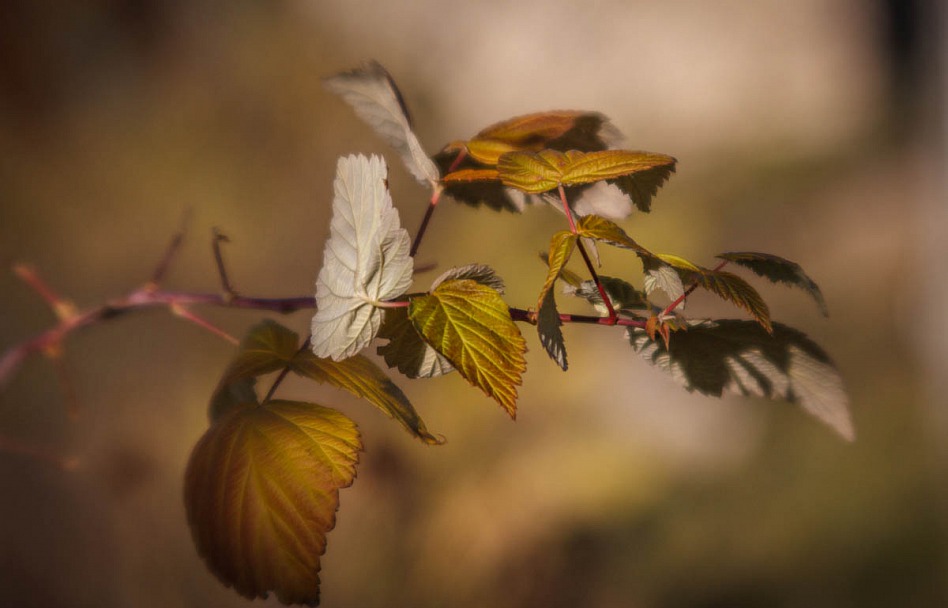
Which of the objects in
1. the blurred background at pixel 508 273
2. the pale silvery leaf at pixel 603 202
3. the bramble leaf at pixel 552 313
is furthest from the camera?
the blurred background at pixel 508 273

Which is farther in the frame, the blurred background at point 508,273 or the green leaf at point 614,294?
the blurred background at point 508,273

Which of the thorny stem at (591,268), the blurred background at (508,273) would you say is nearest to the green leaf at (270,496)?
the thorny stem at (591,268)

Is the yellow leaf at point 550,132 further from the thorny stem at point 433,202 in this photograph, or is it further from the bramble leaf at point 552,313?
the bramble leaf at point 552,313

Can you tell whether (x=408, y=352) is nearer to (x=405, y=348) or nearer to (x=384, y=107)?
(x=405, y=348)

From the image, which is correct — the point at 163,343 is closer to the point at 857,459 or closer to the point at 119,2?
the point at 119,2

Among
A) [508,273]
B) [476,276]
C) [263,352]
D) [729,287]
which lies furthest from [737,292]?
[508,273]

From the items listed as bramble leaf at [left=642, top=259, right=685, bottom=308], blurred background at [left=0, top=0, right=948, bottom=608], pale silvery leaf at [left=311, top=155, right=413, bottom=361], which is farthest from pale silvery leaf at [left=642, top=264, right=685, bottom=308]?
blurred background at [left=0, top=0, right=948, bottom=608]

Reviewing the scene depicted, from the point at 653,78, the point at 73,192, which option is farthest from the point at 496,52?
the point at 73,192

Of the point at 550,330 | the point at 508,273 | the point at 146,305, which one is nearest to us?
the point at 550,330
